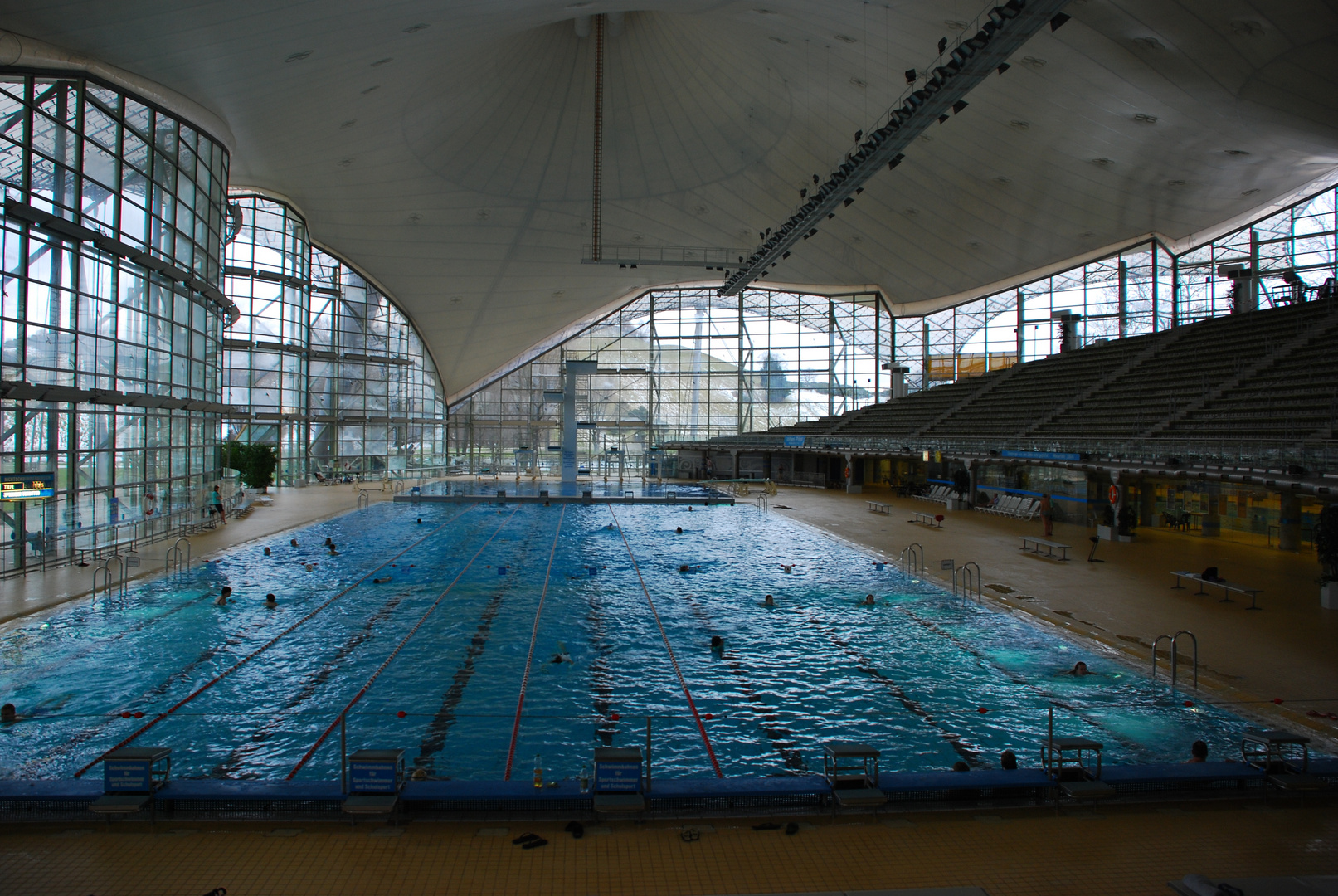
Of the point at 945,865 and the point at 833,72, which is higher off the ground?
the point at 833,72

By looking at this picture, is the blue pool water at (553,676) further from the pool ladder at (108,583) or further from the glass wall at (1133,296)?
the glass wall at (1133,296)

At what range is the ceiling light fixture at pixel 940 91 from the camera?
388 inches

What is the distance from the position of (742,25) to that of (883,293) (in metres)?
24.6

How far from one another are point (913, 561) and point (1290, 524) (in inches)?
402

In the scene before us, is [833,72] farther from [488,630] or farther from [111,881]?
[111,881]

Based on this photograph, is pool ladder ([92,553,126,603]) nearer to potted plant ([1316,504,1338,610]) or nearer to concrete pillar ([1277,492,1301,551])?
potted plant ([1316,504,1338,610])

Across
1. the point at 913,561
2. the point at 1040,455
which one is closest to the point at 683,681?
the point at 913,561

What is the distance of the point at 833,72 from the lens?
18.8 metres

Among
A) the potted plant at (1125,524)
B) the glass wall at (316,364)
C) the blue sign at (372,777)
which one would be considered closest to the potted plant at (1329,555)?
the potted plant at (1125,524)

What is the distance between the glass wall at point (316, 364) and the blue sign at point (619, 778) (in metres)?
31.8

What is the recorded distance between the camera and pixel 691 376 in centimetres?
4400

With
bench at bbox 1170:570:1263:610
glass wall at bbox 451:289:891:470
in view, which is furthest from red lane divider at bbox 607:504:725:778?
glass wall at bbox 451:289:891:470

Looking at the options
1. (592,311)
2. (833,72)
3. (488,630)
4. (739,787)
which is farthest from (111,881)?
(592,311)

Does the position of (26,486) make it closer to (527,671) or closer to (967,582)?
(527,671)
